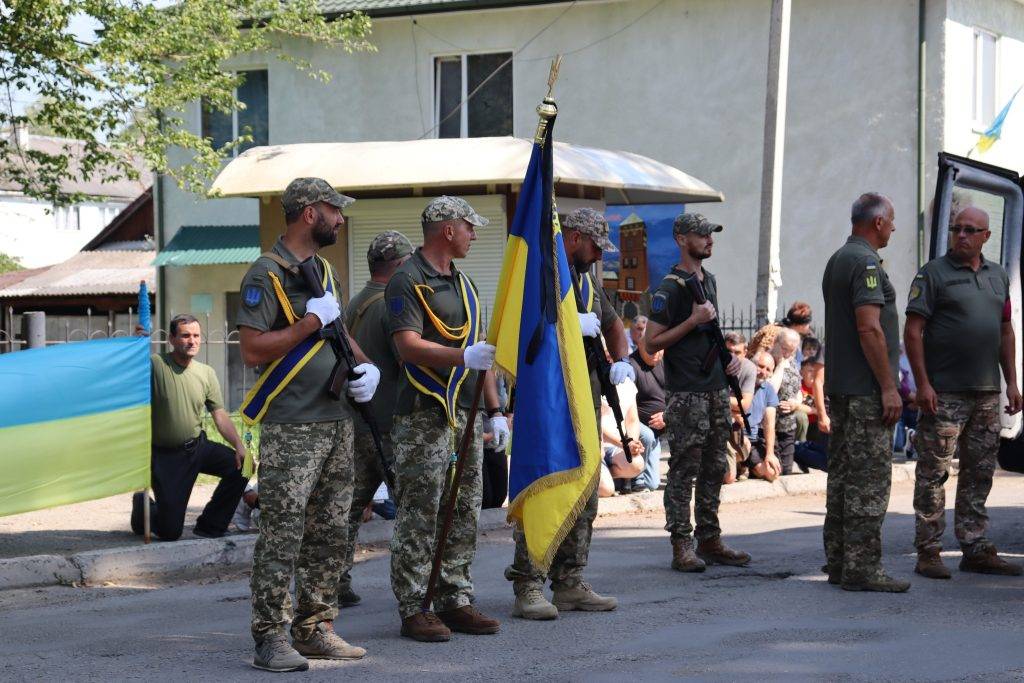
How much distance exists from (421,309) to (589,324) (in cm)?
108

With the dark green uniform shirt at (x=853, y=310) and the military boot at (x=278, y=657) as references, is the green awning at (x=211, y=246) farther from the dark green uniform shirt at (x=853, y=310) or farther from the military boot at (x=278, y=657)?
the military boot at (x=278, y=657)

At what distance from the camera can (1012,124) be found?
10.2 m

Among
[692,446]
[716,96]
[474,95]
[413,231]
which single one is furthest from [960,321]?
[474,95]

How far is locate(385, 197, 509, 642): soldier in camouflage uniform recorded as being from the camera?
22.1 ft

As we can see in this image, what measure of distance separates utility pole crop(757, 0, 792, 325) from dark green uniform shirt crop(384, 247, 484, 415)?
396 inches

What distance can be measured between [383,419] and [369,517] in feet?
8.28

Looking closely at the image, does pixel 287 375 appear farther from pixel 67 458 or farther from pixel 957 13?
pixel 957 13

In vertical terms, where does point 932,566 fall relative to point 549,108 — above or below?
below

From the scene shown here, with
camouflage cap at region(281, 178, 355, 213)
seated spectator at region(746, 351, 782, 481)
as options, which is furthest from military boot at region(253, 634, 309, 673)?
seated spectator at region(746, 351, 782, 481)

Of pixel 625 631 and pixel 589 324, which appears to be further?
pixel 589 324

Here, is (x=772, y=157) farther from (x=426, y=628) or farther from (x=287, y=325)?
(x=287, y=325)

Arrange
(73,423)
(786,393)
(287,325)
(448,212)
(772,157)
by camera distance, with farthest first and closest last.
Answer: (772,157) < (786,393) < (73,423) < (448,212) < (287,325)

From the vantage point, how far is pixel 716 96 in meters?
23.8

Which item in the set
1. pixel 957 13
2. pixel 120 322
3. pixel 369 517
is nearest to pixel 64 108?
pixel 369 517
